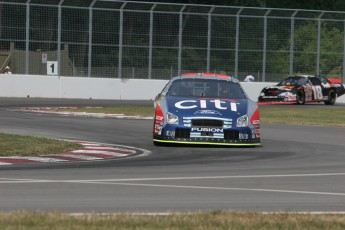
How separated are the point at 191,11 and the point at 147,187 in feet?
112

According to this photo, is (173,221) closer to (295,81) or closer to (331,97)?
(295,81)

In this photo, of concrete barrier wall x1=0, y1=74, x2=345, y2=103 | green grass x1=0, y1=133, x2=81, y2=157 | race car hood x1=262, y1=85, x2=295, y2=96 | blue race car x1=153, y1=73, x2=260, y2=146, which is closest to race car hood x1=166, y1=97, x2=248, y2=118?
blue race car x1=153, y1=73, x2=260, y2=146

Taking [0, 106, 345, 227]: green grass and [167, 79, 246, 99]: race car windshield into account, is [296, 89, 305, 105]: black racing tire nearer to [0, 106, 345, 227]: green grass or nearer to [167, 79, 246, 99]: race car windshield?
[167, 79, 246, 99]: race car windshield

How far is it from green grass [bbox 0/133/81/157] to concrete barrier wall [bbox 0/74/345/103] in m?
24.7

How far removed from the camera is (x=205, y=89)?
2012 centimetres

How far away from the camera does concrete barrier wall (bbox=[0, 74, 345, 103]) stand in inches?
1719

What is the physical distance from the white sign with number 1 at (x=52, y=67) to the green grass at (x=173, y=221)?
3453 cm

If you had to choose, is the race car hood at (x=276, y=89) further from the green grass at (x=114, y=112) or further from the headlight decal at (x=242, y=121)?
the headlight decal at (x=242, y=121)

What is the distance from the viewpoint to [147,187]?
1224cm

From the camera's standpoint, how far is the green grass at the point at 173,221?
886 cm

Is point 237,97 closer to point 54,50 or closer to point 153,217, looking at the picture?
point 153,217

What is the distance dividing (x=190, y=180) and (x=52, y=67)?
3127 cm

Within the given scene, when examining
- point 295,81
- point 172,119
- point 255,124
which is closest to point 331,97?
point 295,81

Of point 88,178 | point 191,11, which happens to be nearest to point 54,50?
point 191,11
